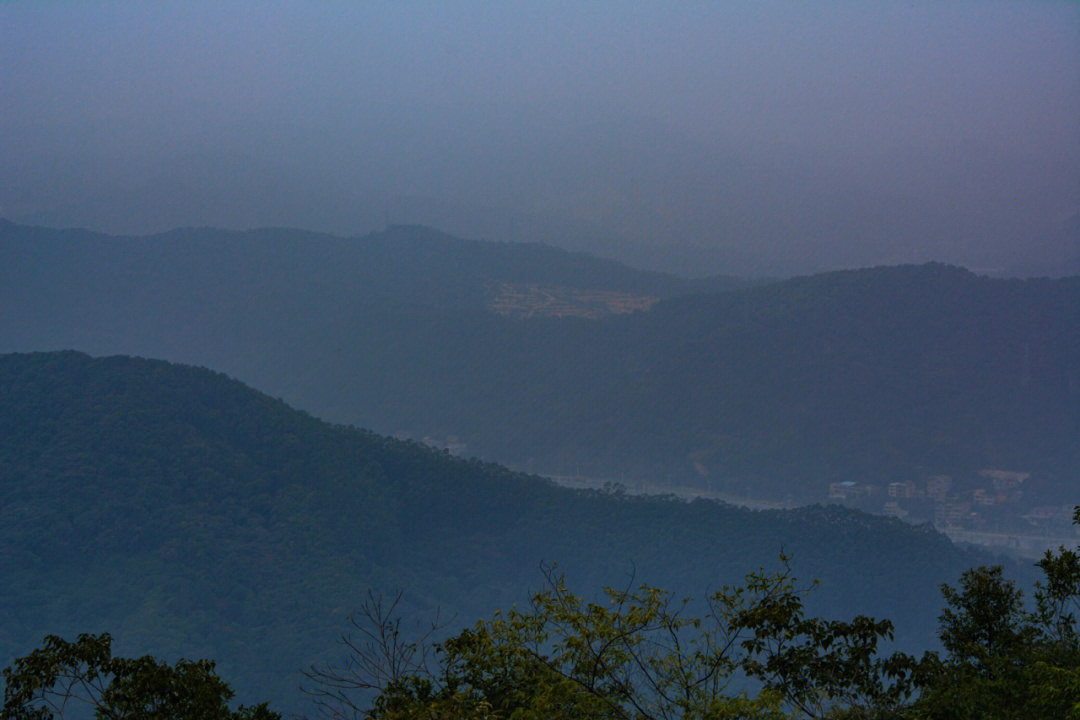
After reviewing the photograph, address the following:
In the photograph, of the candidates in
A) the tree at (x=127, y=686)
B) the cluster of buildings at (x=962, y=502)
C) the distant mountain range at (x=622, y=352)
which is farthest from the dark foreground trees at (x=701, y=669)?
the distant mountain range at (x=622, y=352)

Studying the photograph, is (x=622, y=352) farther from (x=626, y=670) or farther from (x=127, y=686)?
(x=127, y=686)

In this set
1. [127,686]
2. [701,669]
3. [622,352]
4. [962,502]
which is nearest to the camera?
[127,686]

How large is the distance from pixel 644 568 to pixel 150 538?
37533mm

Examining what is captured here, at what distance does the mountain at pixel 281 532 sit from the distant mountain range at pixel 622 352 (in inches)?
1991

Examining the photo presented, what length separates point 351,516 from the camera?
79.9 m

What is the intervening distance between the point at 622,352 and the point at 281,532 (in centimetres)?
9286

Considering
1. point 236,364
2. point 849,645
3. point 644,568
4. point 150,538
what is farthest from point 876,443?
point 849,645

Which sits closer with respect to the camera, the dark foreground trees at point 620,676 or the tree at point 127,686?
the dark foreground trees at point 620,676

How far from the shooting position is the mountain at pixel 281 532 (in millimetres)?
65250

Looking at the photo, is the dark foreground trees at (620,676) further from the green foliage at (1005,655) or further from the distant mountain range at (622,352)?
the distant mountain range at (622,352)

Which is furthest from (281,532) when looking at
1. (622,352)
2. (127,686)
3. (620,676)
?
(622,352)

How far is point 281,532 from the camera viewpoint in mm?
76250

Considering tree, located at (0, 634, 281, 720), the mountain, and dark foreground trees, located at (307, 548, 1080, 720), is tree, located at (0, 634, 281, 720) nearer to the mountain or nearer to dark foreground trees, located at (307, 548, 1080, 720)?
dark foreground trees, located at (307, 548, 1080, 720)

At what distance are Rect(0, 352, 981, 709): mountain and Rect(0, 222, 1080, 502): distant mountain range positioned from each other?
50.6 metres
